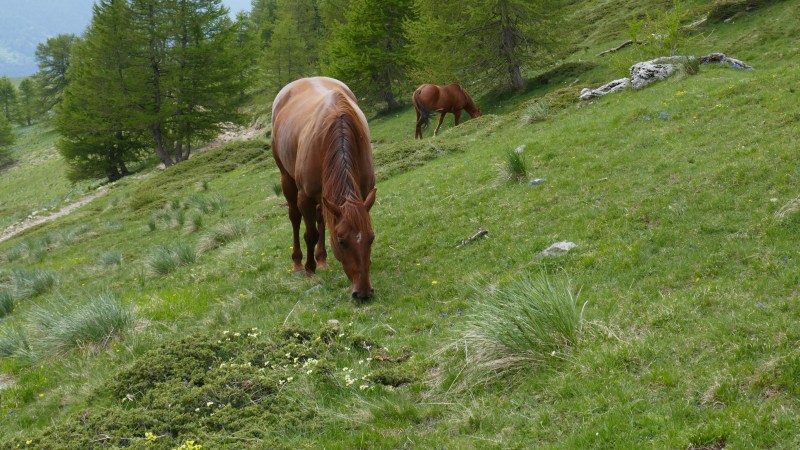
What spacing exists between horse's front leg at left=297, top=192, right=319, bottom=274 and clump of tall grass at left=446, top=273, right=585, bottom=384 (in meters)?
4.52

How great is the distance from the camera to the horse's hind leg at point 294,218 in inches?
385

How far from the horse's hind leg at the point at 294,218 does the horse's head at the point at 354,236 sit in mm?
2602

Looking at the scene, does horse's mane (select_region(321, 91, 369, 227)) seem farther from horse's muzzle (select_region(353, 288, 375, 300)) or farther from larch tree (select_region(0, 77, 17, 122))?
larch tree (select_region(0, 77, 17, 122))

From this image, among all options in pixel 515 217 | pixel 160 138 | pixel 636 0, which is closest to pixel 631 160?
pixel 515 217

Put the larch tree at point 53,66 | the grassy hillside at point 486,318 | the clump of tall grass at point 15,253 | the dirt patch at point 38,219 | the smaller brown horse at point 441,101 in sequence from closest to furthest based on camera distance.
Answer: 1. the grassy hillside at point 486,318
2. the clump of tall grass at point 15,253
3. the smaller brown horse at point 441,101
4. the dirt patch at point 38,219
5. the larch tree at point 53,66

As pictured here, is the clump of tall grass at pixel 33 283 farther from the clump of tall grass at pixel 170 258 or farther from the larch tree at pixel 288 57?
the larch tree at pixel 288 57

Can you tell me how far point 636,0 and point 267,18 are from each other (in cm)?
5726

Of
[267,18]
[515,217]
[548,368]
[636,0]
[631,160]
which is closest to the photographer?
[548,368]

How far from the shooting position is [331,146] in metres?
7.81

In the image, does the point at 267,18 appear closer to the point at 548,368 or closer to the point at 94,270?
the point at 94,270

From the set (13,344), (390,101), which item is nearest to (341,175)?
(13,344)

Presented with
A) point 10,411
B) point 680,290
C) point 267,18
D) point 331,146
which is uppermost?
point 267,18

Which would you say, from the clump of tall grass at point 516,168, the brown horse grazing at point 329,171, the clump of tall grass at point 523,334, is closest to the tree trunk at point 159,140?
the brown horse grazing at point 329,171

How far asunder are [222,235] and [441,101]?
13.6 m
